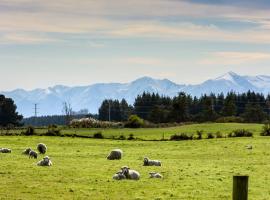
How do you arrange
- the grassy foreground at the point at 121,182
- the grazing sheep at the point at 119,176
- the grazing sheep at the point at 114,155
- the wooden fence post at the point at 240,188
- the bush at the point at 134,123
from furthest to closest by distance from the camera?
the bush at the point at 134,123, the grazing sheep at the point at 114,155, the grazing sheep at the point at 119,176, the grassy foreground at the point at 121,182, the wooden fence post at the point at 240,188

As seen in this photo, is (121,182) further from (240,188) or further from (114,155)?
(114,155)

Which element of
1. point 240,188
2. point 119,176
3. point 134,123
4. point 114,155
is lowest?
point 119,176

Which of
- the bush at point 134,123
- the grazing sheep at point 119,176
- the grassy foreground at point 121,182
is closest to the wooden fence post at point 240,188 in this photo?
the grassy foreground at point 121,182

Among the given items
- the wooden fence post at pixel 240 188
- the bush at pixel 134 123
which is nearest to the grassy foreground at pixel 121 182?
the wooden fence post at pixel 240 188

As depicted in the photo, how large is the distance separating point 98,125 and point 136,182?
116 metres

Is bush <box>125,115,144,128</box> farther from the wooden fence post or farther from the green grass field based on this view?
the wooden fence post

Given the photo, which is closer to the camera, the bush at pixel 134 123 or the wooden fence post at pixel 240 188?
the wooden fence post at pixel 240 188

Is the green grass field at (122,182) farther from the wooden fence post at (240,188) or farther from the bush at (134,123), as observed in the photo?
the bush at (134,123)

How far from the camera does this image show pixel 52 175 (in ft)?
111

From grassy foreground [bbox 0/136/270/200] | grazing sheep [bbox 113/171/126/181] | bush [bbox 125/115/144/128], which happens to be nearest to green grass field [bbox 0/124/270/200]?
grassy foreground [bbox 0/136/270/200]

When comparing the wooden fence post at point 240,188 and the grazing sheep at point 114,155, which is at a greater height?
the wooden fence post at point 240,188

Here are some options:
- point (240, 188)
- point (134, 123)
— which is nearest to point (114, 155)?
point (240, 188)

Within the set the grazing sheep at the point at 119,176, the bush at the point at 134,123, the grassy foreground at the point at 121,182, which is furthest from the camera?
the bush at the point at 134,123

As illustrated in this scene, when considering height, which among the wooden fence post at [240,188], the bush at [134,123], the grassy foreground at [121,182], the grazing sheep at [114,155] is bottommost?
the grassy foreground at [121,182]
